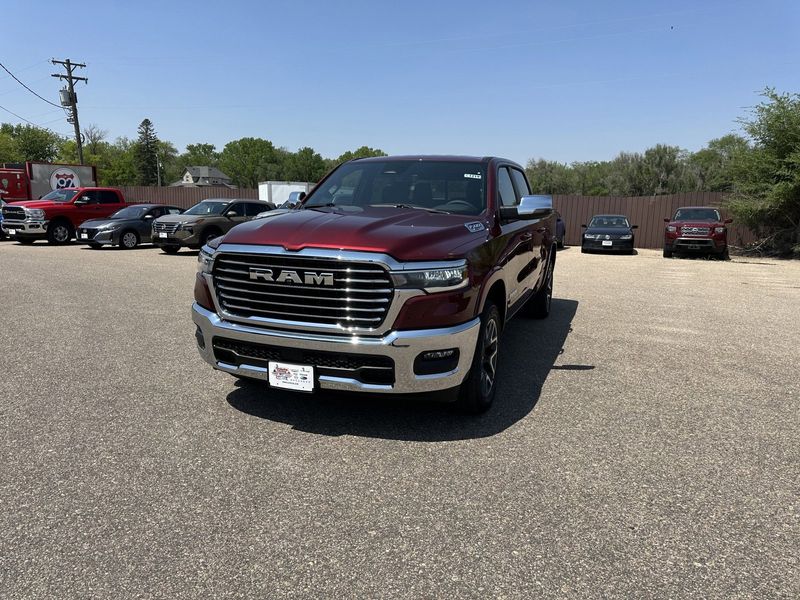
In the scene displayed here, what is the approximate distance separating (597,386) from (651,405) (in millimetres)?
520

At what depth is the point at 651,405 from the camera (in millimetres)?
4363

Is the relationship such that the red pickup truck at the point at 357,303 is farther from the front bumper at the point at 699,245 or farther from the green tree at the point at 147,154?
the green tree at the point at 147,154

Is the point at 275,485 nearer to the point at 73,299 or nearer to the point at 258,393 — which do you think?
the point at 258,393

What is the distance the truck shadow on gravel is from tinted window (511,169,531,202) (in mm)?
2082

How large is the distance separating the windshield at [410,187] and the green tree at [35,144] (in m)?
103

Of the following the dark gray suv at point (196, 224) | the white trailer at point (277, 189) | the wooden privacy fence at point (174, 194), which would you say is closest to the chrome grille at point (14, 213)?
the dark gray suv at point (196, 224)

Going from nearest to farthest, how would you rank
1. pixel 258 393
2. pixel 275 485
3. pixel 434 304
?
pixel 275 485
pixel 434 304
pixel 258 393

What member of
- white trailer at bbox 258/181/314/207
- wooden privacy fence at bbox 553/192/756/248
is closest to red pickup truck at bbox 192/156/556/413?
wooden privacy fence at bbox 553/192/756/248

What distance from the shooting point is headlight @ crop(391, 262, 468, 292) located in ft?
10.8

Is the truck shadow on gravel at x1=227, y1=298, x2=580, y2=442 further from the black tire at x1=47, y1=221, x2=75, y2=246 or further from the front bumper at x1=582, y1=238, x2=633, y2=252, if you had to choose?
the black tire at x1=47, y1=221, x2=75, y2=246

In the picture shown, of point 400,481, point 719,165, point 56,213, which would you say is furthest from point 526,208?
point 719,165

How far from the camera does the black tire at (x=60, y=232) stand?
1884 centimetres

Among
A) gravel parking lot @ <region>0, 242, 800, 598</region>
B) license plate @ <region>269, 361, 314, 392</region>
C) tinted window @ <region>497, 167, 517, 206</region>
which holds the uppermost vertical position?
tinted window @ <region>497, 167, 517, 206</region>

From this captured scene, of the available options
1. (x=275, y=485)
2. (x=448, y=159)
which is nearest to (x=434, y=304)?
(x=275, y=485)
